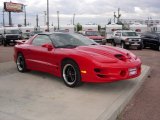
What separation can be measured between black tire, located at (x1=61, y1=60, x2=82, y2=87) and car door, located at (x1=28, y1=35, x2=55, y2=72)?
51 cm

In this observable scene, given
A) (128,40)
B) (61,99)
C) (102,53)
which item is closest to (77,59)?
(102,53)

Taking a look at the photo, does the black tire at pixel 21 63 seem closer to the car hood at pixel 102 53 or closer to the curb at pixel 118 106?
the car hood at pixel 102 53

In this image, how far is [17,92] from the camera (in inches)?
277

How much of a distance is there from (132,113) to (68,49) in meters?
2.58

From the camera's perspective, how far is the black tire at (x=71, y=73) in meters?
7.34

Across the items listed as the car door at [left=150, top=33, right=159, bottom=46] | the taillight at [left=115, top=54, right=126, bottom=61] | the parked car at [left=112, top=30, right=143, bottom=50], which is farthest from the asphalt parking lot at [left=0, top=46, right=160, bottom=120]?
the parked car at [left=112, top=30, right=143, bottom=50]

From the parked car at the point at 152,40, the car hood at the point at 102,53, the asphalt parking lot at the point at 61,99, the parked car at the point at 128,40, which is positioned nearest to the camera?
the asphalt parking lot at the point at 61,99

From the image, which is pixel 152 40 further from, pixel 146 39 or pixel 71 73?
pixel 71 73

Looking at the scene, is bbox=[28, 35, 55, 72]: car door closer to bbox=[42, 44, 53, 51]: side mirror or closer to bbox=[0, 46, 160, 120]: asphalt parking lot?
bbox=[42, 44, 53, 51]: side mirror

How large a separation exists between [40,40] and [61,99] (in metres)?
2.95

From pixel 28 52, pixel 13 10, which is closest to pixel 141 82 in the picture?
pixel 28 52

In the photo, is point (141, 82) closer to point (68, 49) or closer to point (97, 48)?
point (97, 48)

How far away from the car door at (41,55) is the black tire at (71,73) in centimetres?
51

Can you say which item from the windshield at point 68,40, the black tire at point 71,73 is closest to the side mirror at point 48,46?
the windshield at point 68,40
